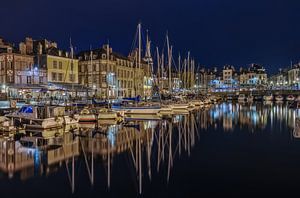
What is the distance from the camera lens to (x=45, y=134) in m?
28.5

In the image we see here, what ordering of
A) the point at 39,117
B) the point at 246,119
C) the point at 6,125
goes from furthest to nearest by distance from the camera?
the point at 246,119, the point at 39,117, the point at 6,125

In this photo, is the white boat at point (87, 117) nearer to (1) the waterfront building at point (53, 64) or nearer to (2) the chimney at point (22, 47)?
(1) the waterfront building at point (53, 64)

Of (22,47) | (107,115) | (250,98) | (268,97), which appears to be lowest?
(107,115)

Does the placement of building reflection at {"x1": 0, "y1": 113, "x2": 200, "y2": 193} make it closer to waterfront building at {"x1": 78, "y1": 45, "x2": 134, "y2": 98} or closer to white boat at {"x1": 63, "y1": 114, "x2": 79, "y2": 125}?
white boat at {"x1": 63, "y1": 114, "x2": 79, "y2": 125}

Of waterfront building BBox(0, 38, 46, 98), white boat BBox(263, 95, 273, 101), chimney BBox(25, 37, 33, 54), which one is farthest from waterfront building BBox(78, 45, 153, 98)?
white boat BBox(263, 95, 273, 101)

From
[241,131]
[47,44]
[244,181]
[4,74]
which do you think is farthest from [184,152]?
[47,44]

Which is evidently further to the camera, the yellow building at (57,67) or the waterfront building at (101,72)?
the waterfront building at (101,72)

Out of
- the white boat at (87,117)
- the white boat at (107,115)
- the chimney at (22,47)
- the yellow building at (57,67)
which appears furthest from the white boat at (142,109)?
the chimney at (22,47)

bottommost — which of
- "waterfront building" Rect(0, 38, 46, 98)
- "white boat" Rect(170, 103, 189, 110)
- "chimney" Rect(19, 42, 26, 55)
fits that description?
"white boat" Rect(170, 103, 189, 110)

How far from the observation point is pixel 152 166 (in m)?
17.3

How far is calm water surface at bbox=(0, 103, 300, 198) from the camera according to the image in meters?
13.4

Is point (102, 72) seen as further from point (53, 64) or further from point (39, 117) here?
point (39, 117)

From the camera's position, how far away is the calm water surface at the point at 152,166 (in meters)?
13.4

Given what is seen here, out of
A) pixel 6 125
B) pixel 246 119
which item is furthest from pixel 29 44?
pixel 246 119
